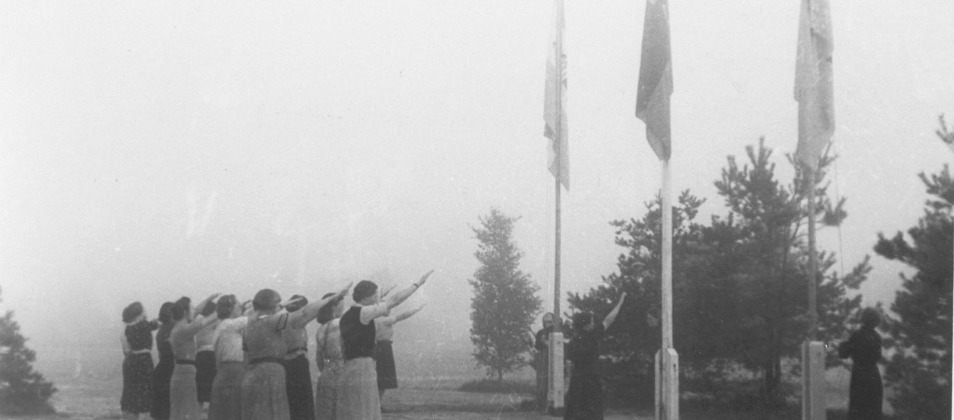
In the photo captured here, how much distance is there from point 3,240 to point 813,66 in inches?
331

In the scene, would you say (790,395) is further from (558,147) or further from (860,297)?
(558,147)

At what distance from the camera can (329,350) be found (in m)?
6.31

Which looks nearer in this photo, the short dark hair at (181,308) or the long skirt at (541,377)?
the short dark hair at (181,308)

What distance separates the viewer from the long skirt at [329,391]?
6.07 m

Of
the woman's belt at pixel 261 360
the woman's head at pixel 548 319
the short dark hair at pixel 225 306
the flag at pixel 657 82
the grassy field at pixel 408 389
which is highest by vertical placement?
the flag at pixel 657 82

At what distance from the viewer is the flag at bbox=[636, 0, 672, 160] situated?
7148 millimetres

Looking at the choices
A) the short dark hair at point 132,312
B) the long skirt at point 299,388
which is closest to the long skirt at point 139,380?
the short dark hair at point 132,312

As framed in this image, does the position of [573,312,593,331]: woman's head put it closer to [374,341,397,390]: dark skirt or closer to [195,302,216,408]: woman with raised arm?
[374,341,397,390]: dark skirt

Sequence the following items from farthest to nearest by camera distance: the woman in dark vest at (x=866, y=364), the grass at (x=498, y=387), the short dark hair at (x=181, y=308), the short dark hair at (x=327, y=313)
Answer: the grass at (x=498, y=387), the short dark hair at (x=181, y=308), the woman in dark vest at (x=866, y=364), the short dark hair at (x=327, y=313)

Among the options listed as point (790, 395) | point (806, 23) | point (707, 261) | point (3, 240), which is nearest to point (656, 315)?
point (707, 261)

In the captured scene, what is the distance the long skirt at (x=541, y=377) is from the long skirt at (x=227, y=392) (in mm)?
3463

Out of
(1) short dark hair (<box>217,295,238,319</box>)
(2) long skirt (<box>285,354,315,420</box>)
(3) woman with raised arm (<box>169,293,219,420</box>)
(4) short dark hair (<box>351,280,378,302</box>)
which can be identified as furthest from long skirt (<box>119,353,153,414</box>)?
(4) short dark hair (<box>351,280,378,302</box>)

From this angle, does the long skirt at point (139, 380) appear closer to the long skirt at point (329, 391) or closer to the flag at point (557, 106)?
the long skirt at point (329, 391)

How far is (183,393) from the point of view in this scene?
7262mm
